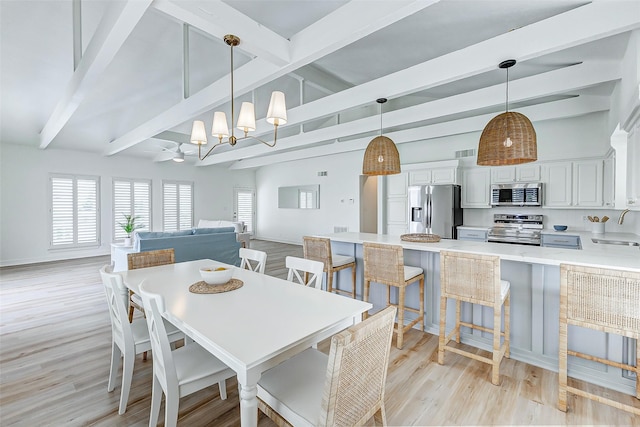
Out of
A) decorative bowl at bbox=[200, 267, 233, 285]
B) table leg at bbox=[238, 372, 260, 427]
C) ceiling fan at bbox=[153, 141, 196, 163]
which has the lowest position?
table leg at bbox=[238, 372, 260, 427]

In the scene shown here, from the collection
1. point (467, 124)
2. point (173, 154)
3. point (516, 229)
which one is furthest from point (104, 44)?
point (516, 229)

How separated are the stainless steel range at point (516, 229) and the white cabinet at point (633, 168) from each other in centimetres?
193

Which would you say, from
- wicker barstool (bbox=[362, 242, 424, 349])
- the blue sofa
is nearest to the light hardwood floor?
wicker barstool (bbox=[362, 242, 424, 349])

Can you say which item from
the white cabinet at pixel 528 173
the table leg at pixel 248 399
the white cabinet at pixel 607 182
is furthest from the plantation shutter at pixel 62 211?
the white cabinet at pixel 607 182

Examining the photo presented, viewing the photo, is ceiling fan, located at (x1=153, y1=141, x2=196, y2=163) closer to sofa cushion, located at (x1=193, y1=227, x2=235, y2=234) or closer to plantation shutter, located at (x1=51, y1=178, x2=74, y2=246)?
plantation shutter, located at (x1=51, y1=178, x2=74, y2=246)

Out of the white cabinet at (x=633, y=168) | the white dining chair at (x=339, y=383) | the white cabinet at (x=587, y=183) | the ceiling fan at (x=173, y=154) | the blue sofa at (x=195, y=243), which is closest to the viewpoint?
the white dining chair at (x=339, y=383)

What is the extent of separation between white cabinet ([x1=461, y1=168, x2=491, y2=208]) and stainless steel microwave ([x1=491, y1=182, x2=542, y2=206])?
0.51 feet

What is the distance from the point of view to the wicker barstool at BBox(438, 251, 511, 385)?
2.06m

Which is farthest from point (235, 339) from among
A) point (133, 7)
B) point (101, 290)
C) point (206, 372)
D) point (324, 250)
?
point (101, 290)

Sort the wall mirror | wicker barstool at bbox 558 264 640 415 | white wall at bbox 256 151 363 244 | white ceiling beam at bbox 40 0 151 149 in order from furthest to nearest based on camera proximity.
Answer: the wall mirror, white wall at bbox 256 151 363 244, white ceiling beam at bbox 40 0 151 149, wicker barstool at bbox 558 264 640 415

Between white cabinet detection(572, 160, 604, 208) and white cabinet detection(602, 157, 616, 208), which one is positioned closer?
white cabinet detection(602, 157, 616, 208)

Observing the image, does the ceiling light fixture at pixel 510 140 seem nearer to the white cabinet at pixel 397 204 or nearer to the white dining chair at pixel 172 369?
the white dining chair at pixel 172 369

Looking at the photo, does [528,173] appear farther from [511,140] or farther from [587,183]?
[511,140]

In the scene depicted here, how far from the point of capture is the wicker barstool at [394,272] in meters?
2.56
